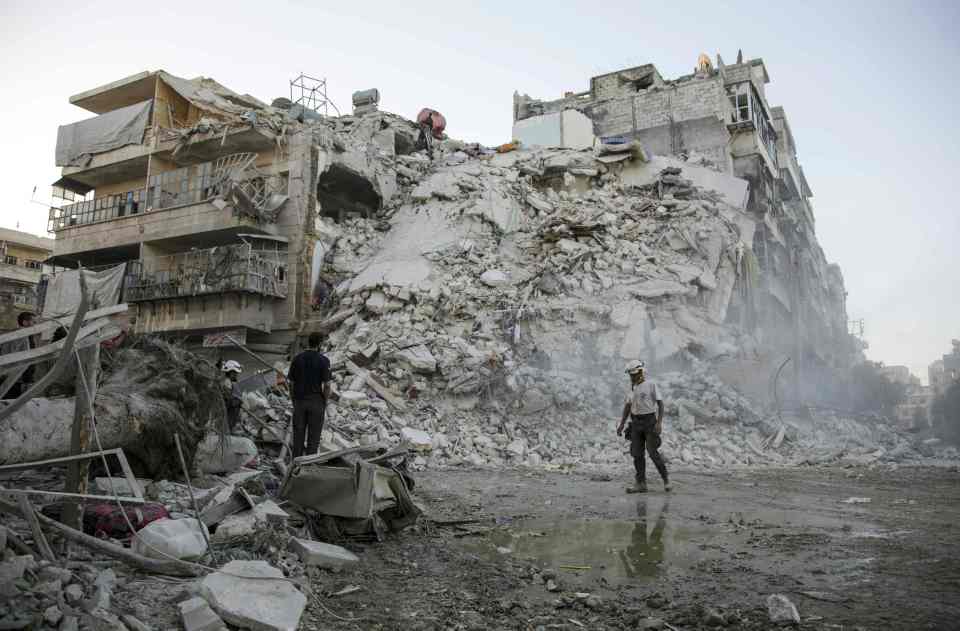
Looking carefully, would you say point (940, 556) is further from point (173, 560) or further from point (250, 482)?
point (250, 482)

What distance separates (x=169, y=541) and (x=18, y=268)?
37336 millimetres

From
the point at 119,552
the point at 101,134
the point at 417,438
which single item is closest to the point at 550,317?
the point at 417,438

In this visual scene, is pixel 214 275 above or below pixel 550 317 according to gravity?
above

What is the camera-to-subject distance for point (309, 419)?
19.3ft

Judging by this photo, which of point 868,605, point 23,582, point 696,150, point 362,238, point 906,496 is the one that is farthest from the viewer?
point 696,150

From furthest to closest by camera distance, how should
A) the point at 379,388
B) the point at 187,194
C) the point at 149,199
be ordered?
the point at 149,199
the point at 187,194
the point at 379,388

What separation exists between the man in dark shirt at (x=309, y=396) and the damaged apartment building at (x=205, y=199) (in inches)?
482

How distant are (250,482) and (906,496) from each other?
6.76 meters

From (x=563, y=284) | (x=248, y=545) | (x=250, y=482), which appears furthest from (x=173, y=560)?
(x=563, y=284)

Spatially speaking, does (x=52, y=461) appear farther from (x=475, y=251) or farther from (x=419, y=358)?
(x=475, y=251)

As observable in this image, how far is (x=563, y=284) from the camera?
15195mm

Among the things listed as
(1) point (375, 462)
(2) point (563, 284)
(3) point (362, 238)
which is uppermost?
(3) point (362, 238)

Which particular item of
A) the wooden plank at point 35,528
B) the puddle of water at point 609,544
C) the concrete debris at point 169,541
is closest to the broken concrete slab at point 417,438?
the puddle of water at point 609,544

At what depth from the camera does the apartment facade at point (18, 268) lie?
2886cm
